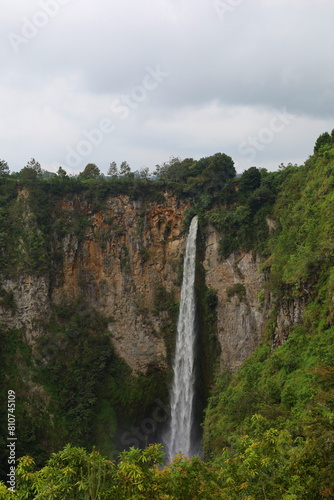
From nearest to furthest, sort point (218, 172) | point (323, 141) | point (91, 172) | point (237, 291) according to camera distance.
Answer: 1. point (323, 141)
2. point (237, 291)
3. point (218, 172)
4. point (91, 172)

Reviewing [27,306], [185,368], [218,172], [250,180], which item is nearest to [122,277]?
[27,306]

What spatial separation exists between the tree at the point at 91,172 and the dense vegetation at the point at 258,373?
2.45 meters

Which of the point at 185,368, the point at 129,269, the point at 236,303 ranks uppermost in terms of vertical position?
the point at 129,269

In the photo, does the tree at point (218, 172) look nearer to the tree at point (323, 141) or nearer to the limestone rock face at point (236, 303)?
→ the limestone rock face at point (236, 303)

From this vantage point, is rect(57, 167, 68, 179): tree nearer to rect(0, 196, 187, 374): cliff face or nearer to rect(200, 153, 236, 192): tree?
rect(0, 196, 187, 374): cliff face

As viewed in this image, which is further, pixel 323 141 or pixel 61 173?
pixel 61 173

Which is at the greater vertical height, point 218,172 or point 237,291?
point 218,172

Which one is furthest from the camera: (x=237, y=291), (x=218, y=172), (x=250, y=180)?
(x=218, y=172)

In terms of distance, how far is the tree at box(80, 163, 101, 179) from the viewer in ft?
116

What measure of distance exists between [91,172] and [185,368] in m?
17.6

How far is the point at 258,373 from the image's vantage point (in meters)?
18.7

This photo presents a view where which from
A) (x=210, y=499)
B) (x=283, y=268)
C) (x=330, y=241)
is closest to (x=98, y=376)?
(x=283, y=268)

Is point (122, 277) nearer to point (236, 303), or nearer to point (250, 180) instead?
point (236, 303)

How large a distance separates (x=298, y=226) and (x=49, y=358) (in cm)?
1783
